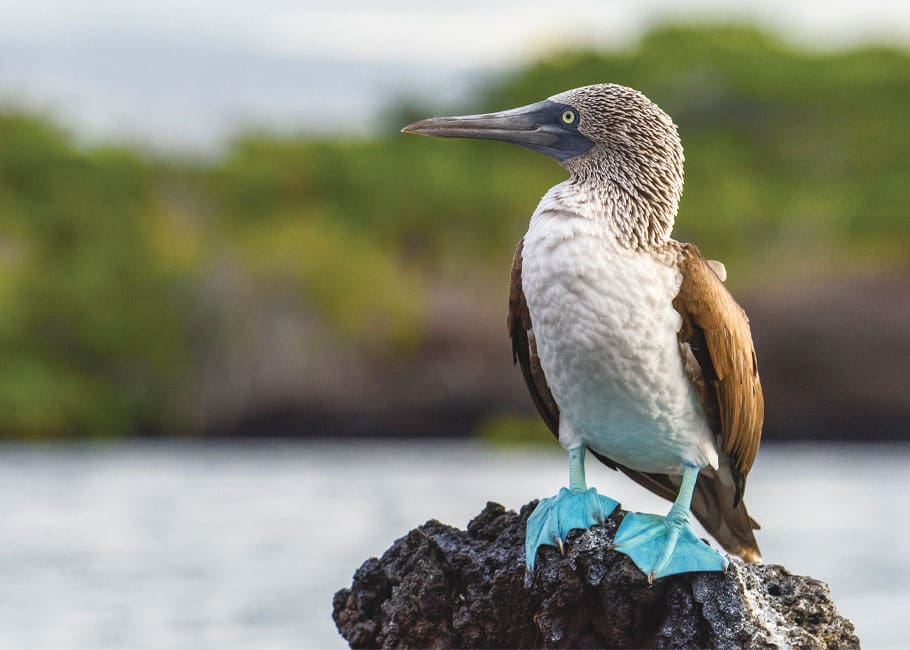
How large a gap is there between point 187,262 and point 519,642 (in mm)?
20364

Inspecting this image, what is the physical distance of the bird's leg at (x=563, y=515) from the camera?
5.39 meters

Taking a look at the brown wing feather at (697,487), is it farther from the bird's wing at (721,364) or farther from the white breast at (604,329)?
the white breast at (604,329)

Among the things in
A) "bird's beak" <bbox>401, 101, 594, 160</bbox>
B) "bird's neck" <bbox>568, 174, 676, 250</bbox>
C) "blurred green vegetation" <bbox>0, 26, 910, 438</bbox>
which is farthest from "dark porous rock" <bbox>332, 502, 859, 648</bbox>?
"blurred green vegetation" <bbox>0, 26, 910, 438</bbox>

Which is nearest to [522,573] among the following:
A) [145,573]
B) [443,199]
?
[145,573]

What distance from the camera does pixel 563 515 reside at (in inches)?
213

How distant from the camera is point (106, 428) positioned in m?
23.4

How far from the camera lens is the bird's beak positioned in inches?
227

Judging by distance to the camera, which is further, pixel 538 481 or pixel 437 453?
pixel 437 453

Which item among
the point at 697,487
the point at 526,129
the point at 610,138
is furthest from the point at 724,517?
the point at 526,129

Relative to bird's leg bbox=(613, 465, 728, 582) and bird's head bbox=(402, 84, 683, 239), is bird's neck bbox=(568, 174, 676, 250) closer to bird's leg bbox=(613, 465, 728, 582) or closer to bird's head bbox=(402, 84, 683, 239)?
bird's head bbox=(402, 84, 683, 239)

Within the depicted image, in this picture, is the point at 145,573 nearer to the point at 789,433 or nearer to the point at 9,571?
the point at 9,571

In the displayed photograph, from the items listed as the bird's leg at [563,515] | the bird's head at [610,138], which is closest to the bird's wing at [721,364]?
the bird's head at [610,138]

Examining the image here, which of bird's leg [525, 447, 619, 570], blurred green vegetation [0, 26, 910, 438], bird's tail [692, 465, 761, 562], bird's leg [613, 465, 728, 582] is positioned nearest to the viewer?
bird's leg [613, 465, 728, 582]

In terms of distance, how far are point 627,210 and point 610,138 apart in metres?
0.37
